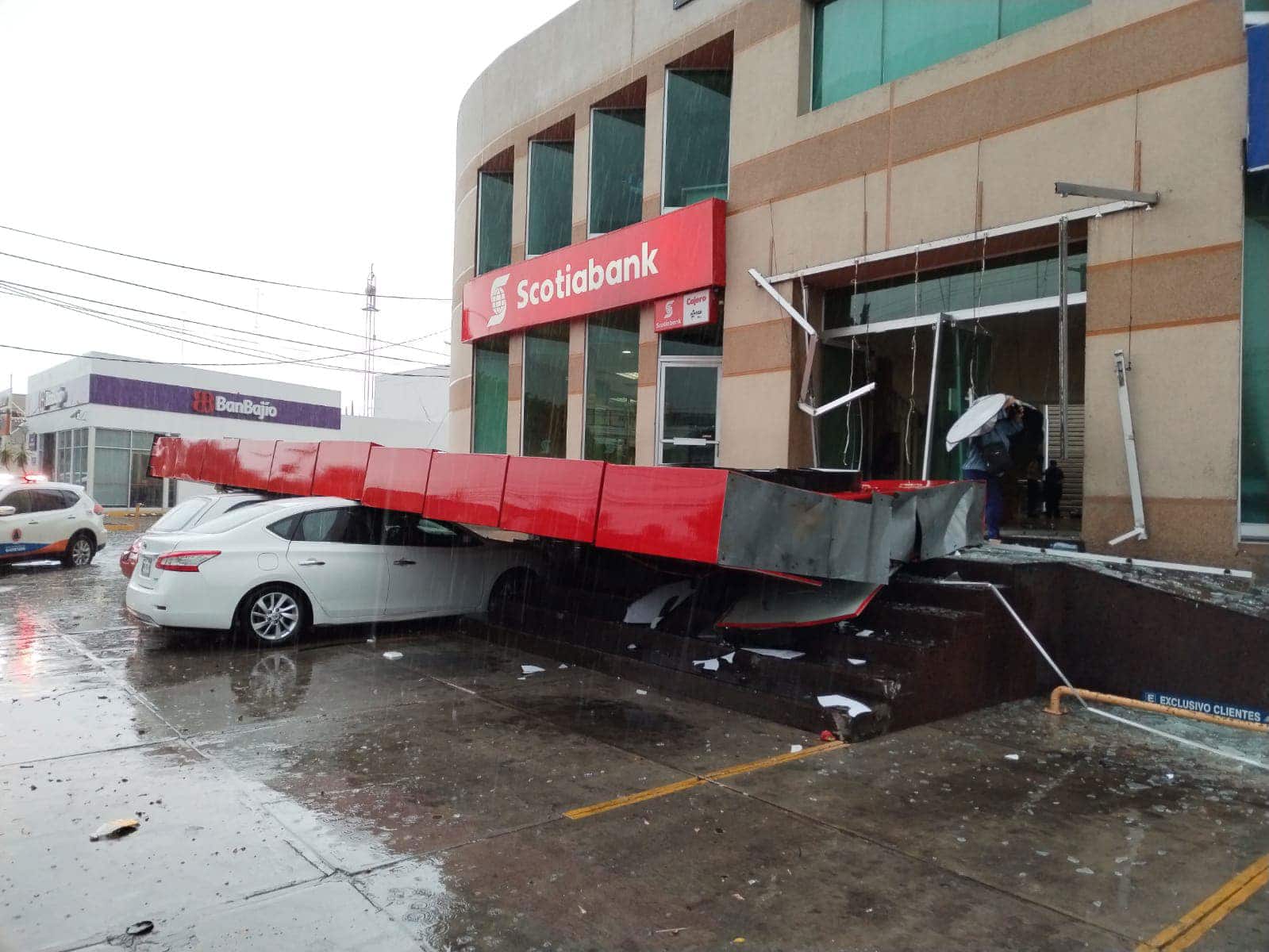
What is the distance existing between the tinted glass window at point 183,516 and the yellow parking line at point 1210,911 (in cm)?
972

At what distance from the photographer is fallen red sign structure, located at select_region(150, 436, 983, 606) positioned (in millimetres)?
6066

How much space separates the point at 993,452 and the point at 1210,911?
5.46 m

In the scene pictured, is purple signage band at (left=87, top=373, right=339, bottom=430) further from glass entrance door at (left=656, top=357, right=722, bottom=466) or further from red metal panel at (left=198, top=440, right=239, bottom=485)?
glass entrance door at (left=656, top=357, right=722, bottom=466)

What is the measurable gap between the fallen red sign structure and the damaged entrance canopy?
2.39ft

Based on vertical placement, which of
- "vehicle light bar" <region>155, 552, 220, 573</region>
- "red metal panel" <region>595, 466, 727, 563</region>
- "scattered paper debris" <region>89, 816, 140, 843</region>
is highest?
"red metal panel" <region>595, 466, 727, 563</region>

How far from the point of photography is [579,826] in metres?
4.55

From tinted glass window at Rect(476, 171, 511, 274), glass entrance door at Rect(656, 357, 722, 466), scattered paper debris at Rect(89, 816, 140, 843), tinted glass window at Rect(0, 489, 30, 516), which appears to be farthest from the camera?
tinted glass window at Rect(476, 171, 511, 274)

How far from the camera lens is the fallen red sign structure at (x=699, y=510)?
6.07 metres

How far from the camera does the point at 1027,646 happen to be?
7246 millimetres

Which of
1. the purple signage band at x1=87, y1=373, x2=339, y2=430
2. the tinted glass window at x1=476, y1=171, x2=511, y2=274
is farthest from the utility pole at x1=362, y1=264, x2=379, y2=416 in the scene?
the tinted glass window at x1=476, y1=171, x2=511, y2=274

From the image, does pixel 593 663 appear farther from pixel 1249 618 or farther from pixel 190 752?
pixel 1249 618

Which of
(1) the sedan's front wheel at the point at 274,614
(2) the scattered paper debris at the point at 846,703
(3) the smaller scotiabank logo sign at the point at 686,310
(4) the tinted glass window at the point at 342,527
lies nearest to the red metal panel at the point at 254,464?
(4) the tinted glass window at the point at 342,527

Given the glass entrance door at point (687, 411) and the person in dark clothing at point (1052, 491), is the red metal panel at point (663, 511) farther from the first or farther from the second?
the person in dark clothing at point (1052, 491)

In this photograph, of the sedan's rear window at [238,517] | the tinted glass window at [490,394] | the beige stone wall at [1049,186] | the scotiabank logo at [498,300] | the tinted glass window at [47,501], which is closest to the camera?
the beige stone wall at [1049,186]
